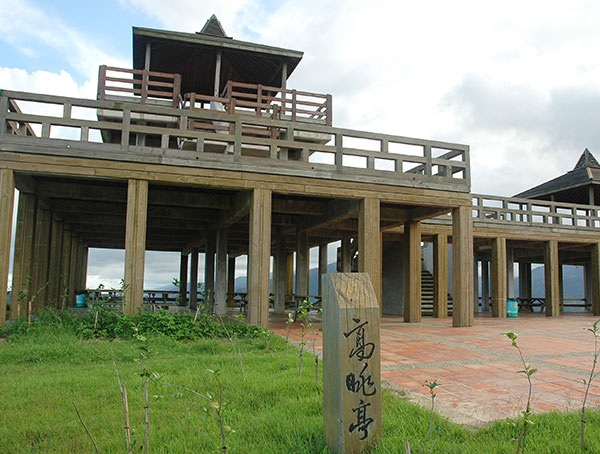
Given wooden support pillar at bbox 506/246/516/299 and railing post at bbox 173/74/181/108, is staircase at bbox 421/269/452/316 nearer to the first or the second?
wooden support pillar at bbox 506/246/516/299

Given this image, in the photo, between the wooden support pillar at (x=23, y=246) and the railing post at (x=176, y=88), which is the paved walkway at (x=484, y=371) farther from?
the railing post at (x=176, y=88)

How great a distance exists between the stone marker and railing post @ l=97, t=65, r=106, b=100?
38.7 ft

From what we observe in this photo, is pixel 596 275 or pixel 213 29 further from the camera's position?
pixel 596 275

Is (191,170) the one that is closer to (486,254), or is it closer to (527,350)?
(527,350)

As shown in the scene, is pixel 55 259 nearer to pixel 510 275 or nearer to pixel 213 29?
pixel 213 29

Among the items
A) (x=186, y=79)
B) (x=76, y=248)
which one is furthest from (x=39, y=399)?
(x=76, y=248)

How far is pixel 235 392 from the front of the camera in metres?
4.69

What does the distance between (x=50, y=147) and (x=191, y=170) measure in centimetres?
265

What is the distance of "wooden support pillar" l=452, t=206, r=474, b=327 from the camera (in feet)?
38.6

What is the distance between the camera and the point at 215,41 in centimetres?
1555

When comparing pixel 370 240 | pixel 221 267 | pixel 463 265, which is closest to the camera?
pixel 370 240

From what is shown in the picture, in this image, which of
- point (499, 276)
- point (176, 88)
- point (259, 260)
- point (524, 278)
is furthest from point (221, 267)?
point (524, 278)

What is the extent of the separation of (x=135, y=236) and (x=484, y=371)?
6765 mm

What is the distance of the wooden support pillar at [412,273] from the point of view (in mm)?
13844
